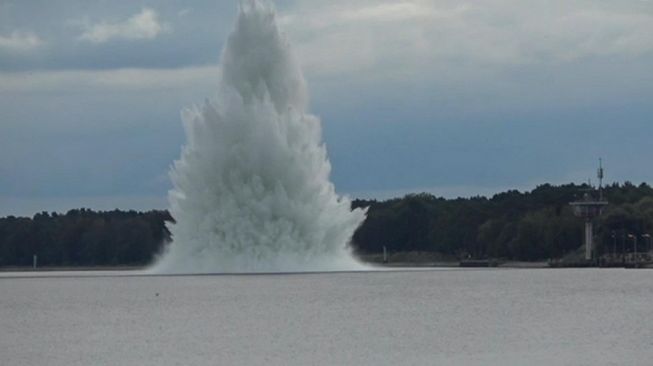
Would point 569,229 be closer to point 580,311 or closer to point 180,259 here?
point 180,259

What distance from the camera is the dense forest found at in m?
171

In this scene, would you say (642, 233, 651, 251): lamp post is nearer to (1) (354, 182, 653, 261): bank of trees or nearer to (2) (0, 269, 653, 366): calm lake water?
(1) (354, 182, 653, 261): bank of trees

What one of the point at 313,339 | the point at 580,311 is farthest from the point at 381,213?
the point at 313,339

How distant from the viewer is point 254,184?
103m

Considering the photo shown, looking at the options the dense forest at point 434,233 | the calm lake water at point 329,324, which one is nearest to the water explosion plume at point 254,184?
the calm lake water at point 329,324

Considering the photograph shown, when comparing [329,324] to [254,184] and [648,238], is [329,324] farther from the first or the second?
[648,238]

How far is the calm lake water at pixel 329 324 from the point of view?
52219 mm

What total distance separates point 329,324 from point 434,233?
392 ft

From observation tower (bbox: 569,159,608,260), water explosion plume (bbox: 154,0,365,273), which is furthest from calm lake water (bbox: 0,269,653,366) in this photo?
observation tower (bbox: 569,159,608,260)

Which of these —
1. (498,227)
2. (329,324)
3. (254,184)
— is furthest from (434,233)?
(329,324)

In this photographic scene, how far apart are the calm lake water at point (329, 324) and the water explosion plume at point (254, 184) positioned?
2.24 meters

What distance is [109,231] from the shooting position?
7003 inches

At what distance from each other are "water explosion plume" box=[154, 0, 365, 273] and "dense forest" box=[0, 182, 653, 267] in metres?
58.3

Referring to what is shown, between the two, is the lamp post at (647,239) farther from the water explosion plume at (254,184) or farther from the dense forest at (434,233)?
the water explosion plume at (254,184)
